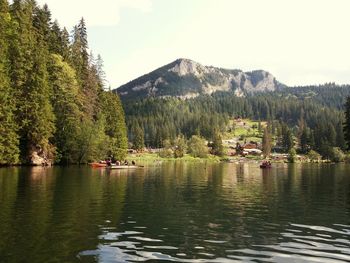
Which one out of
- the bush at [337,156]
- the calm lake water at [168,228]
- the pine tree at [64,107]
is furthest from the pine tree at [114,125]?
the bush at [337,156]

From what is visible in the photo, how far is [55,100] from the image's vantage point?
92.6 metres

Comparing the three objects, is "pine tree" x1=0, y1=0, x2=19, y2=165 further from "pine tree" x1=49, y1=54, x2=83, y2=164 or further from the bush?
the bush

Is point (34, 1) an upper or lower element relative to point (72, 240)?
upper

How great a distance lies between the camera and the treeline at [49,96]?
7338 centimetres

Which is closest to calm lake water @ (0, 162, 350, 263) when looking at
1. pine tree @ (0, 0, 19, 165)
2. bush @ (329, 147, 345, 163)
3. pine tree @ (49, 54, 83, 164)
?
pine tree @ (0, 0, 19, 165)

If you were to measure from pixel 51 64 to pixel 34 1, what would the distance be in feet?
61.3

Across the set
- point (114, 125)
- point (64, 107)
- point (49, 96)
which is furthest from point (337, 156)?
point (49, 96)

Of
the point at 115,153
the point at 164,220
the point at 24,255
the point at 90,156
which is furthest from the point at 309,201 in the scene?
the point at 115,153

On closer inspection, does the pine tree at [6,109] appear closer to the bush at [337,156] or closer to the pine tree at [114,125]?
the pine tree at [114,125]

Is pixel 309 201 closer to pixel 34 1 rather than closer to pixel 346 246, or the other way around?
pixel 346 246

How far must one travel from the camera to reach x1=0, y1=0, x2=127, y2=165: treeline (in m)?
73.4

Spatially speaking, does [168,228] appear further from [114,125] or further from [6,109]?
[114,125]

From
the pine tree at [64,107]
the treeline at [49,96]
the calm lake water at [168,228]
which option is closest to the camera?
the calm lake water at [168,228]

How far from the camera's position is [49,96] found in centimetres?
8825
